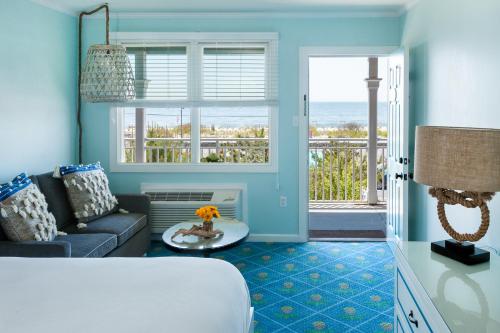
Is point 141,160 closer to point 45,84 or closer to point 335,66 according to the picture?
point 45,84

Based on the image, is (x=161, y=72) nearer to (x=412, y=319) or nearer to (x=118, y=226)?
(x=118, y=226)

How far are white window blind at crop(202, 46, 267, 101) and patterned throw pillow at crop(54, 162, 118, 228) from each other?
1435mm

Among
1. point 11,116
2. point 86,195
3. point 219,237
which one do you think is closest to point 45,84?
point 11,116

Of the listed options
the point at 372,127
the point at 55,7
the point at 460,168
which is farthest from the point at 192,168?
the point at 460,168

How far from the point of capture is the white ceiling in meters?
4.16

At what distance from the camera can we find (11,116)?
3641mm

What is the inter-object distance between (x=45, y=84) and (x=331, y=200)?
4058 mm

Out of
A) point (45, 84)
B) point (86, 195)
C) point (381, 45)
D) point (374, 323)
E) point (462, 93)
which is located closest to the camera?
point (374, 323)

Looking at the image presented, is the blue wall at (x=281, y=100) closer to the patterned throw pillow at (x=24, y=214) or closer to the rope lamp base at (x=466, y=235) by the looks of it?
the patterned throw pillow at (x=24, y=214)

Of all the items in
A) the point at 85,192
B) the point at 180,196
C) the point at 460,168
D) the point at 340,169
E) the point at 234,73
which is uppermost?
the point at 234,73

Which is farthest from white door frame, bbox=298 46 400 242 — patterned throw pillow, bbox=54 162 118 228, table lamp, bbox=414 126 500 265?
table lamp, bbox=414 126 500 265

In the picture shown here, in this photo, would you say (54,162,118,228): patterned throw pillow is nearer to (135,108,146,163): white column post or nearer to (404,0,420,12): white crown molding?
(135,108,146,163): white column post

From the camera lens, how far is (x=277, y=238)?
15.5ft

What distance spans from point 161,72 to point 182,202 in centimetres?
137
